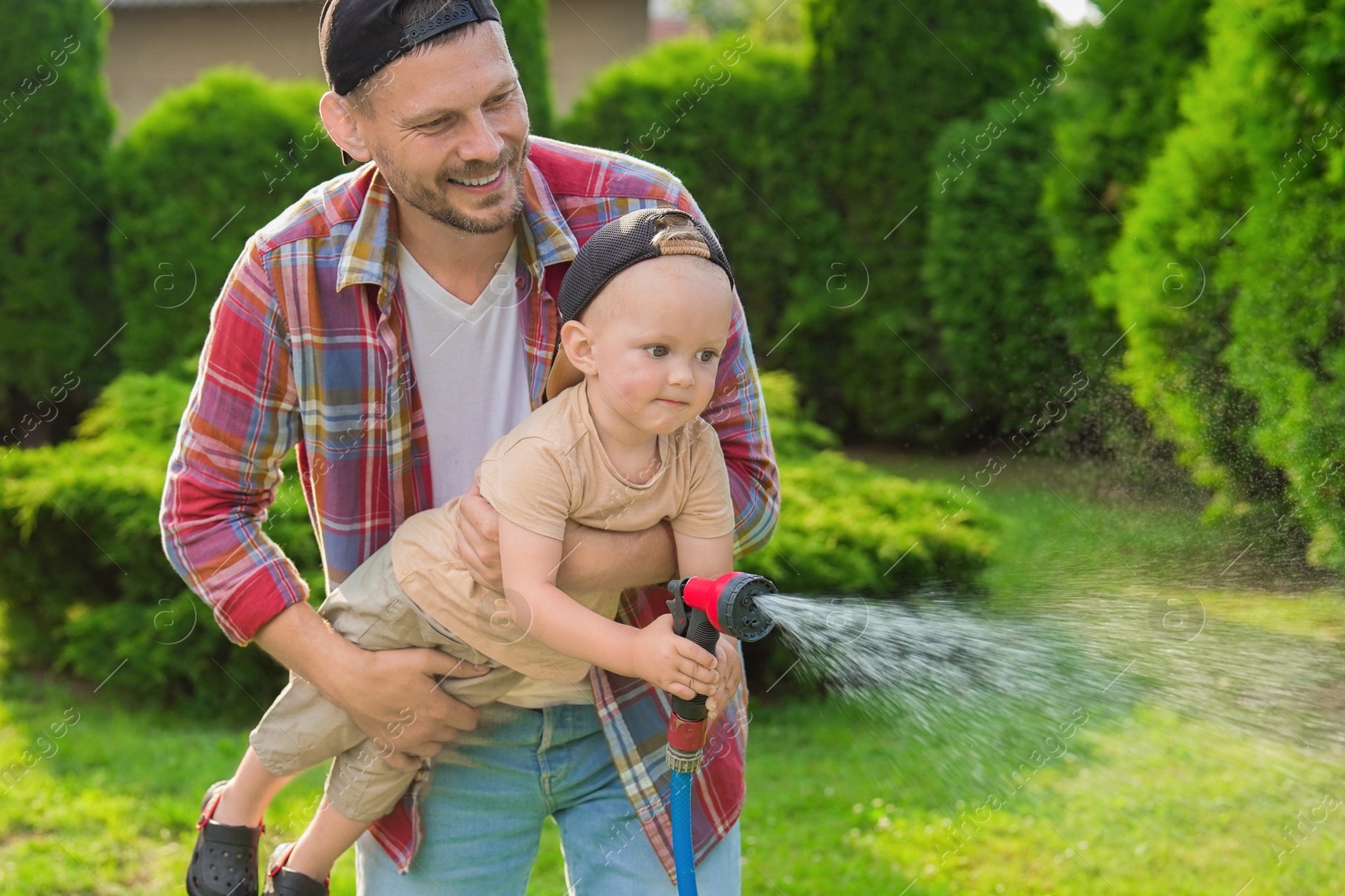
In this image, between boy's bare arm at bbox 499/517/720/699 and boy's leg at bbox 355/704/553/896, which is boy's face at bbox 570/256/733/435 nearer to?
boy's bare arm at bbox 499/517/720/699

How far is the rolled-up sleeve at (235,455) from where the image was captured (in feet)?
7.16

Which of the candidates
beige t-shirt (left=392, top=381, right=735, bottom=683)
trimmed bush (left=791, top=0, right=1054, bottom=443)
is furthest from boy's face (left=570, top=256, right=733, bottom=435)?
trimmed bush (left=791, top=0, right=1054, bottom=443)

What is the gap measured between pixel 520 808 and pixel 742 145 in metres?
7.57

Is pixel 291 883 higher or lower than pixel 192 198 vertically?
lower

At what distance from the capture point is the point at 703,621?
1.86 m

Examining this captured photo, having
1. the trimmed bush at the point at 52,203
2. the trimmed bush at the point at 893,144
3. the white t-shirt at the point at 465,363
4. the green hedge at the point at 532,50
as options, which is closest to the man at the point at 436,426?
the white t-shirt at the point at 465,363

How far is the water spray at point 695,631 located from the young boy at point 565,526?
0.04 m

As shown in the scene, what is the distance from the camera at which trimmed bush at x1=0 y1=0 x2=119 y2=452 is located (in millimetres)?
8367

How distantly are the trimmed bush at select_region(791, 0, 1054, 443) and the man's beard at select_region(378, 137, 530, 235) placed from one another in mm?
6900

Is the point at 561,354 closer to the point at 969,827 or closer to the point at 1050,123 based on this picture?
the point at 969,827

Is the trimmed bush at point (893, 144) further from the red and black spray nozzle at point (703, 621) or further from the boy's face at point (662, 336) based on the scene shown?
the red and black spray nozzle at point (703, 621)

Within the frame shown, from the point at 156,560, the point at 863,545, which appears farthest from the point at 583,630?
the point at 156,560

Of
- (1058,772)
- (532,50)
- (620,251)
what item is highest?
(532,50)

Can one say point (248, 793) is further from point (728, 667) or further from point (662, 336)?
point (662, 336)
